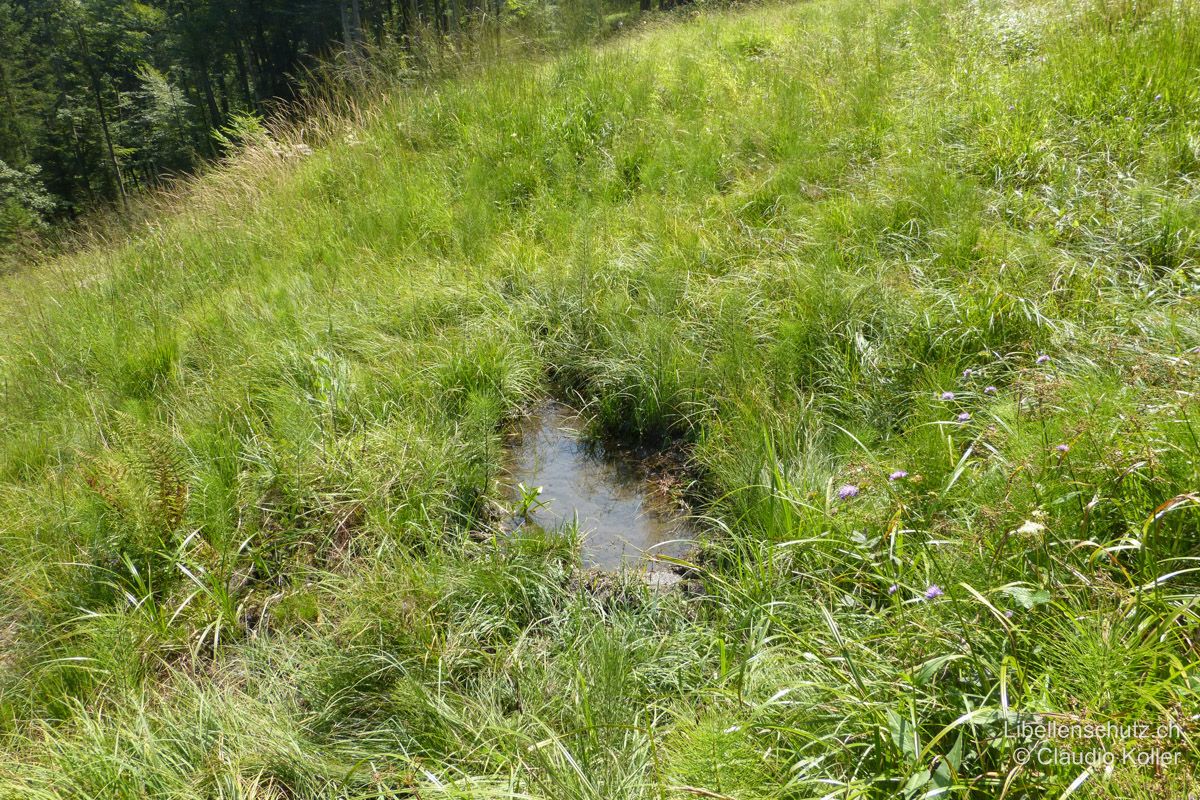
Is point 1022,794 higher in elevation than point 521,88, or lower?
lower

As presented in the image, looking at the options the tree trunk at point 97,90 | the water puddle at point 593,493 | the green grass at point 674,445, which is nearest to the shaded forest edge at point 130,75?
the tree trunk at point 97,90

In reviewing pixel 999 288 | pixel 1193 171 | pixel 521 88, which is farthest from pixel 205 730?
pixel 521 88

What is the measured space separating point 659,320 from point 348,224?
2.91 meters

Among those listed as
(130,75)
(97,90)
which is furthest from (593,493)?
(130,75)

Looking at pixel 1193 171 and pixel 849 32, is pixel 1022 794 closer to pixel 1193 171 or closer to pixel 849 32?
pixel 1193 171

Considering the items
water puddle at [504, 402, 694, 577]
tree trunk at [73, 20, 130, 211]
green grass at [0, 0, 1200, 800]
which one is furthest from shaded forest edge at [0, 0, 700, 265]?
water puddle at [504, 402, 694, 577]

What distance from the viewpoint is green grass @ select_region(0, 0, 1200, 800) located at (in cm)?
160

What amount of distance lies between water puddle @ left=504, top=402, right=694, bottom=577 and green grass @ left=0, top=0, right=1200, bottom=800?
0.51ft

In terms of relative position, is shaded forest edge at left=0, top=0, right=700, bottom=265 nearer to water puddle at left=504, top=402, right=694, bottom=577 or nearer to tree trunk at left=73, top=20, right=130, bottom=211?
tree trunk at left=73, top=20, right=130, bottom=211

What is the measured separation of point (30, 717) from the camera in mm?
2137

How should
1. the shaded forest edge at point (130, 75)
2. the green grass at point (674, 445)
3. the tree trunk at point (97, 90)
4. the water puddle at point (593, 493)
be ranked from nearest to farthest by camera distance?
the green grass at point (674, 445) → the water puddle at point (593, 493) → the shaded forest edge at point (130, 75) → the tree trunk at point (97, 90)

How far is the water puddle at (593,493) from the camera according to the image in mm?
2773

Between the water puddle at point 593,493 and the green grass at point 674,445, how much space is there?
0.51 ft

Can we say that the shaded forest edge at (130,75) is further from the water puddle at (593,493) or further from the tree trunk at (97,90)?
the water puddle at (593,493)
